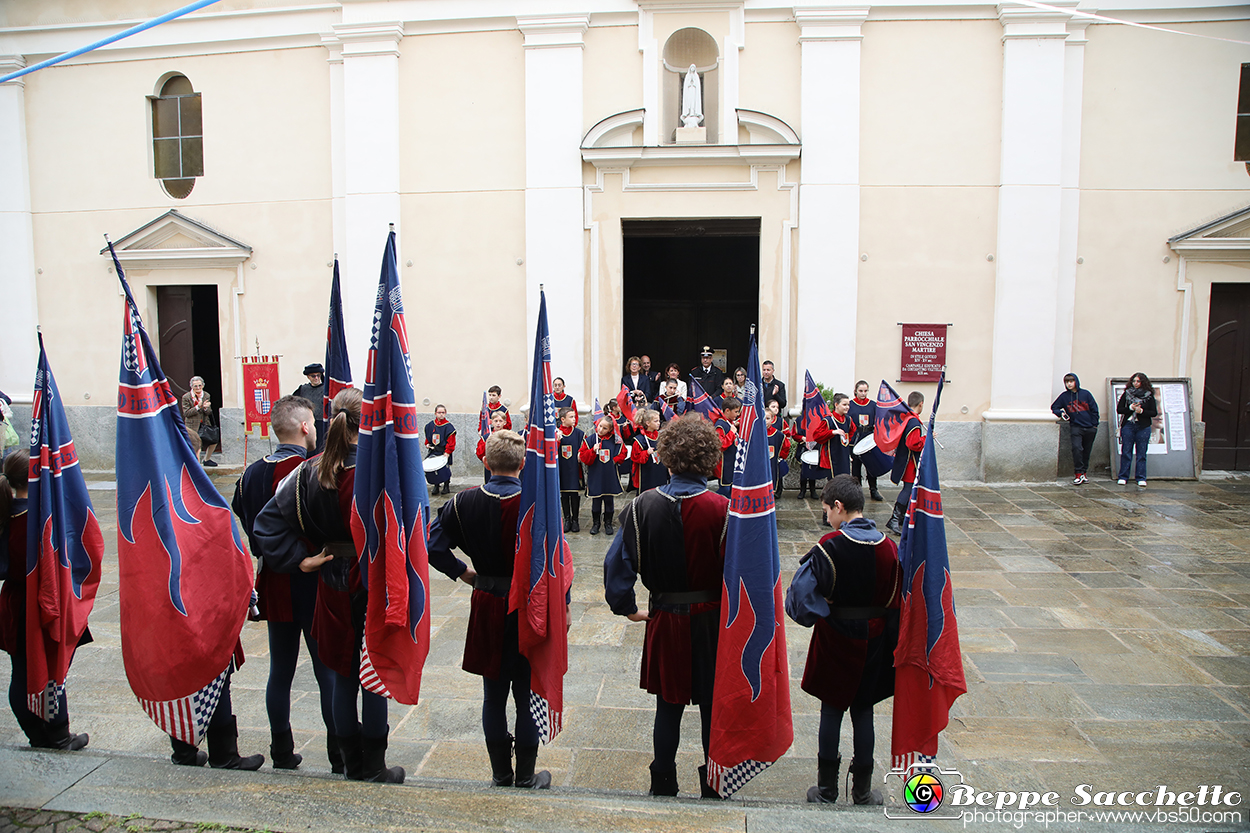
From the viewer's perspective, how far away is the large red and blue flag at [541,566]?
336 centimetres

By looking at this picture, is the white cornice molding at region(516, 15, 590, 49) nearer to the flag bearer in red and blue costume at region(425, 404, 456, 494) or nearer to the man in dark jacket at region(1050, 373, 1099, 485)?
the flag bearer in red and blue costume at region(425, 404, 456, 494)

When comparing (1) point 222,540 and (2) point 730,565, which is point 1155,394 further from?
(1) point 222,540

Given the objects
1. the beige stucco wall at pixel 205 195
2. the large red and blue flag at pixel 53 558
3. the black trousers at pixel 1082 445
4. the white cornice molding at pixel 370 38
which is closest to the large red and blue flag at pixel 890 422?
the black trousers at pixel 1082 445

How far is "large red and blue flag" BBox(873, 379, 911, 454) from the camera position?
8.80 meters

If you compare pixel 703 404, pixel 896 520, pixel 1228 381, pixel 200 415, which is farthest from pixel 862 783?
pixel 1228 381

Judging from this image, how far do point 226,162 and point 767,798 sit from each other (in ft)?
41.6

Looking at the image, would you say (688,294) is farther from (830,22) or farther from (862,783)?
(862,783)

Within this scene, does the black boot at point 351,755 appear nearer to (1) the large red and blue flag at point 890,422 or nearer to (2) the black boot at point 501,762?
(2) the black boot at point 501,762

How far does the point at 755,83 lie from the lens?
11.4 meters

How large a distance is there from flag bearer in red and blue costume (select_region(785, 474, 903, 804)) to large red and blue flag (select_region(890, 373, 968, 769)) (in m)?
0.08

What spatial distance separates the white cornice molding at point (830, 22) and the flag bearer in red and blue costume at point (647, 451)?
6.20 metres

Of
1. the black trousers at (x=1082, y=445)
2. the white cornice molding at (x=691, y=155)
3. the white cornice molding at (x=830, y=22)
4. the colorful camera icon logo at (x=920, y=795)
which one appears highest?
the white cornice molding at (x=830, y=22)

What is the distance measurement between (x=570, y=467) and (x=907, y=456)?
147 inches

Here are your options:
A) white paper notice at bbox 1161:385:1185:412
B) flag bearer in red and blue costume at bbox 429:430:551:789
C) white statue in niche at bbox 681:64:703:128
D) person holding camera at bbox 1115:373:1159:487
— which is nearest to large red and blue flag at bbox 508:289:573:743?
flag bearer in red and blue costume at bbox 429:430:551:789
